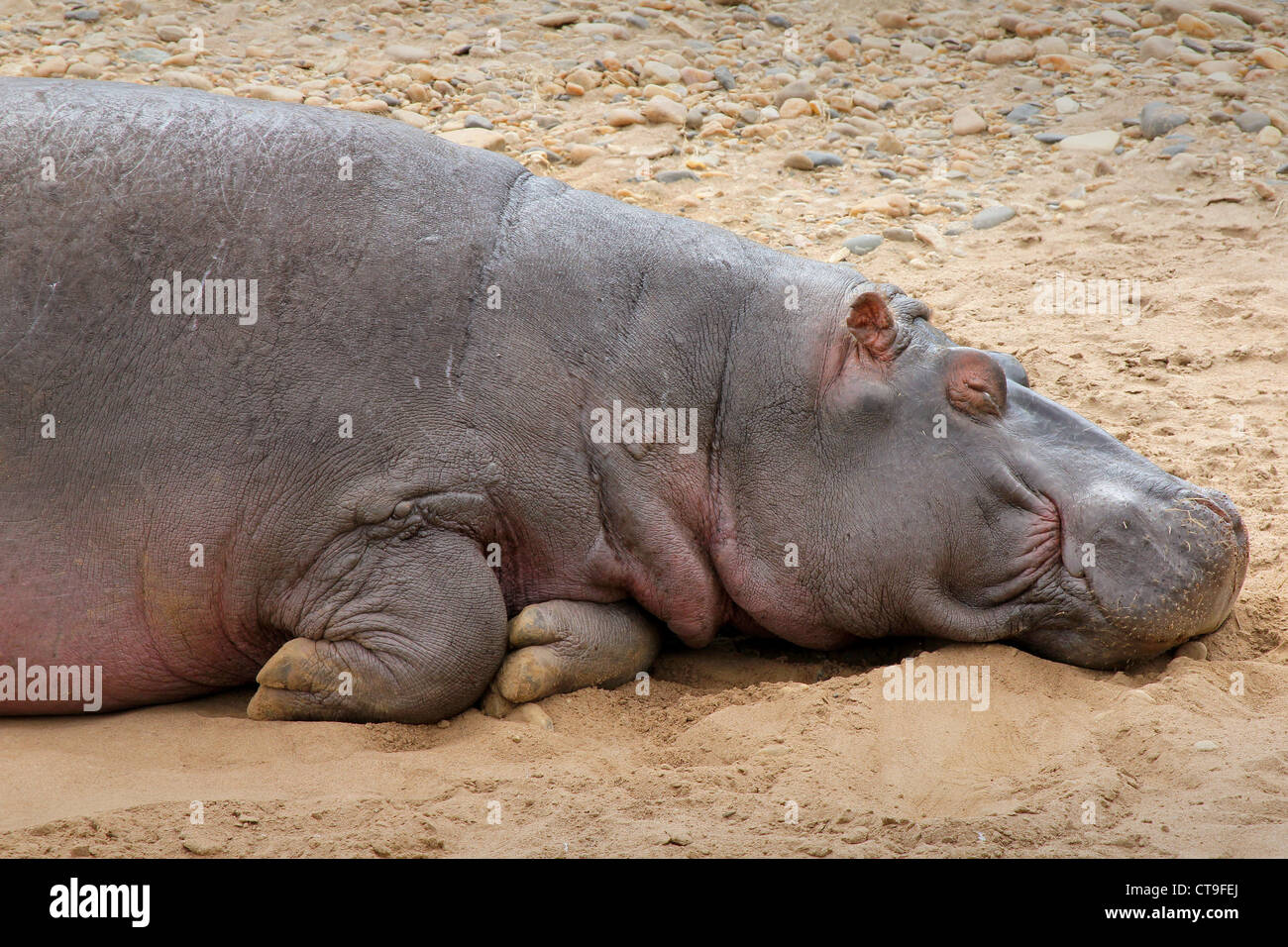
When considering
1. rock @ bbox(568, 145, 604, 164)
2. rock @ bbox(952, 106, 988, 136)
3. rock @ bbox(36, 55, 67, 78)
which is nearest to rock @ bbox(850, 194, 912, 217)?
rock @ bbox(952, 106, 988, 136)

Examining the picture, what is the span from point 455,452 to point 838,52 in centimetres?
729

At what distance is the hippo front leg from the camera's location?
14.1 feet

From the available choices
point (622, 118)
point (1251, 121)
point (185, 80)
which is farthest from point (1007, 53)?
point (185, 80)

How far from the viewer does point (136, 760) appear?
4152 millimetres

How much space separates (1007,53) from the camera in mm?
10625

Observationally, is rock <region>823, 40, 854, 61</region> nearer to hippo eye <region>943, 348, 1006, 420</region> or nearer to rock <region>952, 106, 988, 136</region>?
rock <region>952, 106, 988, 136</region>


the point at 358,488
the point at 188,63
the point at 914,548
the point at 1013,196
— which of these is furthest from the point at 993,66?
the point at 358,488

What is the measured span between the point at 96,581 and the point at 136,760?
57 cm

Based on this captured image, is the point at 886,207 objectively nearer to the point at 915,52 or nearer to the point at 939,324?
the point at 939,324

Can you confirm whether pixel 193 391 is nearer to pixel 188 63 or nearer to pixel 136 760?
pixel 136 760

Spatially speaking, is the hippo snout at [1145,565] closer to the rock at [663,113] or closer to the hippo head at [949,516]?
the hippo head at [949,516]

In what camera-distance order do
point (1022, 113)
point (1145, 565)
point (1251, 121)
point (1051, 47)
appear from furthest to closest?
point (1051, 47) → point (1022, 113) → point (1251, 121) → point (1145, 565)

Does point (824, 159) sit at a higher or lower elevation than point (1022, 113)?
lower

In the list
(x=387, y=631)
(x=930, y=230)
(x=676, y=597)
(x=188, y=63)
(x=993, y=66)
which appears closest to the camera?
→ (x=387, y=631)
